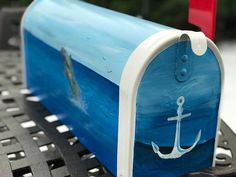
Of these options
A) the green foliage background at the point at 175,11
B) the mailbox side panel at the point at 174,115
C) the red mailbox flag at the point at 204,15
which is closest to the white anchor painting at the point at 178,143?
the mailbox side panel at the point at 174,115

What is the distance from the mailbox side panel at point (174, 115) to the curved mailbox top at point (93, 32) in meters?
0.04

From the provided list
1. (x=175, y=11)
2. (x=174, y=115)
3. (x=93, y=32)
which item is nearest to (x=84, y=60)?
(x=93, y=32)

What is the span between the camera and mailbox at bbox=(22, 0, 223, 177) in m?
0.48

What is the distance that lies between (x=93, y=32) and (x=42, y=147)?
217mm

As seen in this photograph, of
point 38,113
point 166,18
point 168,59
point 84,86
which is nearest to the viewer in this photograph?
point 168,59

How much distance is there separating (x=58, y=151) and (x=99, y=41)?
0.19 metres

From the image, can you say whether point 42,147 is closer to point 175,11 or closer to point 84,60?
point 84,60

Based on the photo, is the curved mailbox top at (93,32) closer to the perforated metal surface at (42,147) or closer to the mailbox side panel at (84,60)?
the mailbox side panel at (84,60)

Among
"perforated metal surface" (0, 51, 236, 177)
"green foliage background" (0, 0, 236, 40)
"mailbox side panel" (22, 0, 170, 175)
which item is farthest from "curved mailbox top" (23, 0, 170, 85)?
"green foliage background" (0, 0, 236, 40)

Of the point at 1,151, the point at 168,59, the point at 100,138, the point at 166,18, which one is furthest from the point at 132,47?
the point at 166,18

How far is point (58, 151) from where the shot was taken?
24.8 inches

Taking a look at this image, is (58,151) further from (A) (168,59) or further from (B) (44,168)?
(A) (168,59)

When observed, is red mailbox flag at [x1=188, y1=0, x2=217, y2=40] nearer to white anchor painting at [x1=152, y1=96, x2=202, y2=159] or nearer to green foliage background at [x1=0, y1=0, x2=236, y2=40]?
white anchor painting at [x1=152, y1=96, x2=202, y2=159]

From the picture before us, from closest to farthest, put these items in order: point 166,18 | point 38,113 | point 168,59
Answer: point 168,59 < point 38,113 < point 166,18
